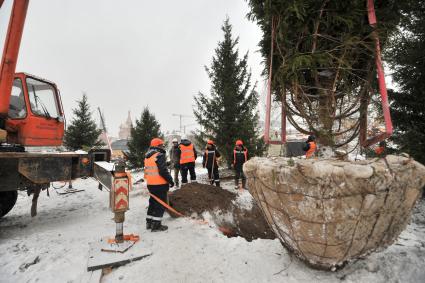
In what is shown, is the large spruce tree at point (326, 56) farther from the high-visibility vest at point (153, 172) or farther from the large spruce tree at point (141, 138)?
the large spruce tree at point (141, 138)

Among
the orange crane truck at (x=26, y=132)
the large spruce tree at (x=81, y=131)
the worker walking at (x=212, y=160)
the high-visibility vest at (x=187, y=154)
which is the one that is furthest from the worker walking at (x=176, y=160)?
the large spruce tree at (x=81, y=131)

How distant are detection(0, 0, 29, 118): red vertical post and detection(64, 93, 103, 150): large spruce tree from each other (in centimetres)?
1185

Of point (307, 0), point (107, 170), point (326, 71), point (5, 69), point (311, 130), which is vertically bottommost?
point (107, 170)

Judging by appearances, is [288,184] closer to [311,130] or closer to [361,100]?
[311,130]

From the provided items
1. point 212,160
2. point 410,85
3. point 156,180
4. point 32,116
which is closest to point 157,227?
point 156,180

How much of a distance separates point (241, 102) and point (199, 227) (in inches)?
314

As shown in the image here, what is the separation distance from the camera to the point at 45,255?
3.58m

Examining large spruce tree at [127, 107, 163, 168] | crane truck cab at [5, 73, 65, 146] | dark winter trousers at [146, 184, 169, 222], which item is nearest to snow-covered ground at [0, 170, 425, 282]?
dark winter trousers at [146, 184, 169, 222]

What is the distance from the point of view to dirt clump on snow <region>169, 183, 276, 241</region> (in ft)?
17.4

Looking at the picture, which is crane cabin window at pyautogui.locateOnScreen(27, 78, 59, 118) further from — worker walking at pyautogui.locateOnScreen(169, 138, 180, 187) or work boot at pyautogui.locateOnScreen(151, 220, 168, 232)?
worker walking at pyautogui.locateOnScreen(169, 138, 180, 187)

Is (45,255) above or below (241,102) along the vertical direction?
below

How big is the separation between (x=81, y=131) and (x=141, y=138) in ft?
13.4

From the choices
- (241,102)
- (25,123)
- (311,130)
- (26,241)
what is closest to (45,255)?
(26,241)

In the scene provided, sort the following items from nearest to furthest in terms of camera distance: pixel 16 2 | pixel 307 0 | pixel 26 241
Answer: pixel 307 0
pixel 26 241
pixel 16 2
